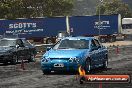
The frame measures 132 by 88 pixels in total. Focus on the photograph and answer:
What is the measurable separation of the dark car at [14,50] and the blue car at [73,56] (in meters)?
6.07

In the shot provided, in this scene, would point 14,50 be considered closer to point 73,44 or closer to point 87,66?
point 73,44

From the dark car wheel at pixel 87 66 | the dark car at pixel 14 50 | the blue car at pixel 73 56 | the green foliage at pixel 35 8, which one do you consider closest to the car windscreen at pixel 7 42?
the dark car at pixel 14 50

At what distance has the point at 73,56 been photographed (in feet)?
53.7

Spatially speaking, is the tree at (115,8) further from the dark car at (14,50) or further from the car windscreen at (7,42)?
the car windscreen at (7,42)

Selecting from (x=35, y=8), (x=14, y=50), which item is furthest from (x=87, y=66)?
(x=35, y=8)

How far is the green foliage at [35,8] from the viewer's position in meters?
79.4

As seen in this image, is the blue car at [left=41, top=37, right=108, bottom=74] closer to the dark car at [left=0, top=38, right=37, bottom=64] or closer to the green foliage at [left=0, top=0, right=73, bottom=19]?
the dark car at [left=0, top=38, right=37, bottom=64]

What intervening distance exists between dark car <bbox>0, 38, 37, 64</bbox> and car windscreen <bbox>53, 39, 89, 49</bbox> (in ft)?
19.9

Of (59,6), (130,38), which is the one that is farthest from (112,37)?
(59,6)

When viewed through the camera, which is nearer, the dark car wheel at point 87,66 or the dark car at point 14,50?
the dark car wheel at point 87,66

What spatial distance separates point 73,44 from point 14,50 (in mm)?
7004

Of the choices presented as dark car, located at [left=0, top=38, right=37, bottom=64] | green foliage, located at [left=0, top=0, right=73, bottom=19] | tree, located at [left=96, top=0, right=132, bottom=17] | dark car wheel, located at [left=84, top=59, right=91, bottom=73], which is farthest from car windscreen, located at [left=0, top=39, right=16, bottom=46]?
tree, located at [left=96, top=0, right=132, bottom=17]

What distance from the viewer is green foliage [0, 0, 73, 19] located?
79375 millimetres

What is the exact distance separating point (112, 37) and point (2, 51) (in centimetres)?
4100
